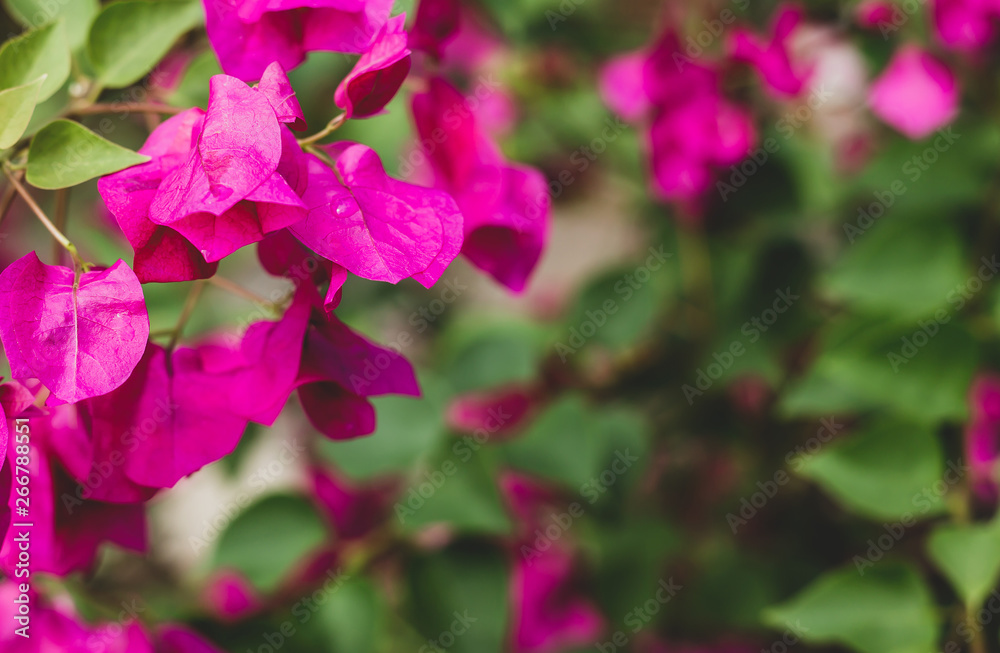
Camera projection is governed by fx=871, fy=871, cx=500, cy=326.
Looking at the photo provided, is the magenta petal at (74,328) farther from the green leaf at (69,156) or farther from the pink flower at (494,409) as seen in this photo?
the pink flower at (494,409)

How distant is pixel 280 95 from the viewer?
299 mm

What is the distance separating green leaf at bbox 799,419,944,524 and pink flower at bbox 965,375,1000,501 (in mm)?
69

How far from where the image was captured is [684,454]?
0.92 meters

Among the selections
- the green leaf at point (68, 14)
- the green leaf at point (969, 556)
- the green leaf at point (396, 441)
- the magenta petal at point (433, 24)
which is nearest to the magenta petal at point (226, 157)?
the magenta petal at point (433, 24)

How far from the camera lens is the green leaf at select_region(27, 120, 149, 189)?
0.32 meters

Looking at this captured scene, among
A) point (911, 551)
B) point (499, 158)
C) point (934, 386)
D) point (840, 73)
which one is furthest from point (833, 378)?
point (840, 73)

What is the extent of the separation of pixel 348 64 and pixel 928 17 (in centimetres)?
46

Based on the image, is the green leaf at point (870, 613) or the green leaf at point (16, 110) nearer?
the green leaf at point (16, 110)

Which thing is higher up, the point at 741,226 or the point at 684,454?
the point at 741,226

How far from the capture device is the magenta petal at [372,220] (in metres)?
0.29

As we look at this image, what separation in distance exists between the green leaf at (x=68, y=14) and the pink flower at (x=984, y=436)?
1.96 feet

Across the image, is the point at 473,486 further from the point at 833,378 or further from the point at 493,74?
the point at 493,74

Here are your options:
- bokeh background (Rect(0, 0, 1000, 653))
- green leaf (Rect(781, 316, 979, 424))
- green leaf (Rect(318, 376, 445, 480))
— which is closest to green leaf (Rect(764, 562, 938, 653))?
bokeh background (Rect(0, 0, 1000, 653))

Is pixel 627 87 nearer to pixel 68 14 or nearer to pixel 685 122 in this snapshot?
pixel 685 122
